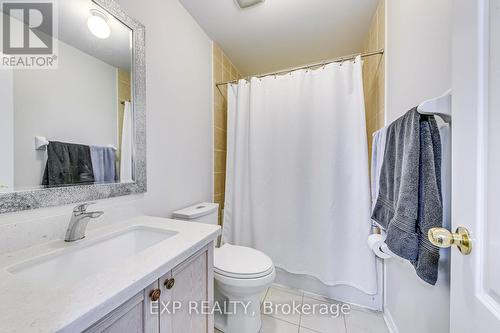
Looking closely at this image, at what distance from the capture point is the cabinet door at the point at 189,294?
0.68m

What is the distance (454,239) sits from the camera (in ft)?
1.54

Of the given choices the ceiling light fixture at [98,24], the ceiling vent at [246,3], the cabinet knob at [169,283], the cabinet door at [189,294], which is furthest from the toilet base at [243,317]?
the ceiling vent at [246,3]

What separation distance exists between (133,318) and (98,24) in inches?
51.3

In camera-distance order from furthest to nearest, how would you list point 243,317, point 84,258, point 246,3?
point 246,3 < point 243,317 < point 84,258

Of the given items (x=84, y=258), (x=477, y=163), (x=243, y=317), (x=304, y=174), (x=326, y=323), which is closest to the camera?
(x=477, y=163)

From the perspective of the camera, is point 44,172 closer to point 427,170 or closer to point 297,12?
point 427,170

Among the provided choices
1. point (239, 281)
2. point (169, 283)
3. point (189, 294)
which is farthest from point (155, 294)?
point (239, 281)

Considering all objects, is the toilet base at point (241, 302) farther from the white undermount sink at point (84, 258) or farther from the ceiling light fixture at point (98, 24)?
the ceiling light fixture at point (98, 24)

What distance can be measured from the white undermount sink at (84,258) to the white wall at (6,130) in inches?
11.6

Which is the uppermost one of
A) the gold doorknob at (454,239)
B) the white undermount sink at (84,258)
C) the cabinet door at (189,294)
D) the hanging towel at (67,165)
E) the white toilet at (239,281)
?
the hanging towel at (67,165)

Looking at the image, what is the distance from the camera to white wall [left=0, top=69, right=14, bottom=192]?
2.24ft

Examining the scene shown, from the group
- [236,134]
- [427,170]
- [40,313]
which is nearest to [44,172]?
[40,313]

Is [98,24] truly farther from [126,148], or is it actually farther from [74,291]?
[74,291]

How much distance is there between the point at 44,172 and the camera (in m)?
0.78
